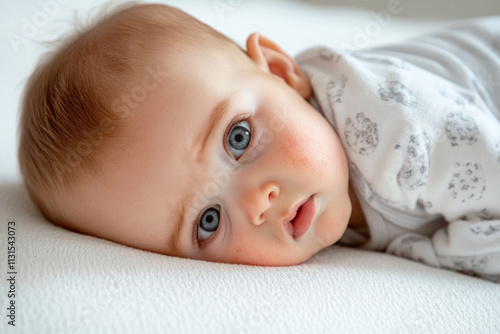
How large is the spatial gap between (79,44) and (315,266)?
673 millimetres

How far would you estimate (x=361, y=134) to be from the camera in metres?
1.03

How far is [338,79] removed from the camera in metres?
1.12

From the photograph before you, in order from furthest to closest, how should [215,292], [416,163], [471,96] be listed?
[471,96] < [416,163] < [215,292]

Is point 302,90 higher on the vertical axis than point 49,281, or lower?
higher

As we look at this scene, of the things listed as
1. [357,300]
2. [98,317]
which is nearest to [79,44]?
[98,317]

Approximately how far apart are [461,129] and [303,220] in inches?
15.5

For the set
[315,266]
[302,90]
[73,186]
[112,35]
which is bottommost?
[315,266]

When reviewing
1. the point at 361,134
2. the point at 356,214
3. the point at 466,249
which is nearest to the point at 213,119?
the point at 361,134

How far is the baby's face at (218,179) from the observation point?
88cm

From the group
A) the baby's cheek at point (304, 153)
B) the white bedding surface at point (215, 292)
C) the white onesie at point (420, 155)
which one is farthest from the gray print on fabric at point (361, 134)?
the white bedding surface at point (215, 292)

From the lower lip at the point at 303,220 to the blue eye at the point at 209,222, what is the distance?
0.14 metres

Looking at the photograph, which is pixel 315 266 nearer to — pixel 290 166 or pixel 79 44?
pixel 290 166

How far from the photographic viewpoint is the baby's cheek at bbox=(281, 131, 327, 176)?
92 cm

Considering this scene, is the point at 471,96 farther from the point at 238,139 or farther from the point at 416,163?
the point at 238,139
